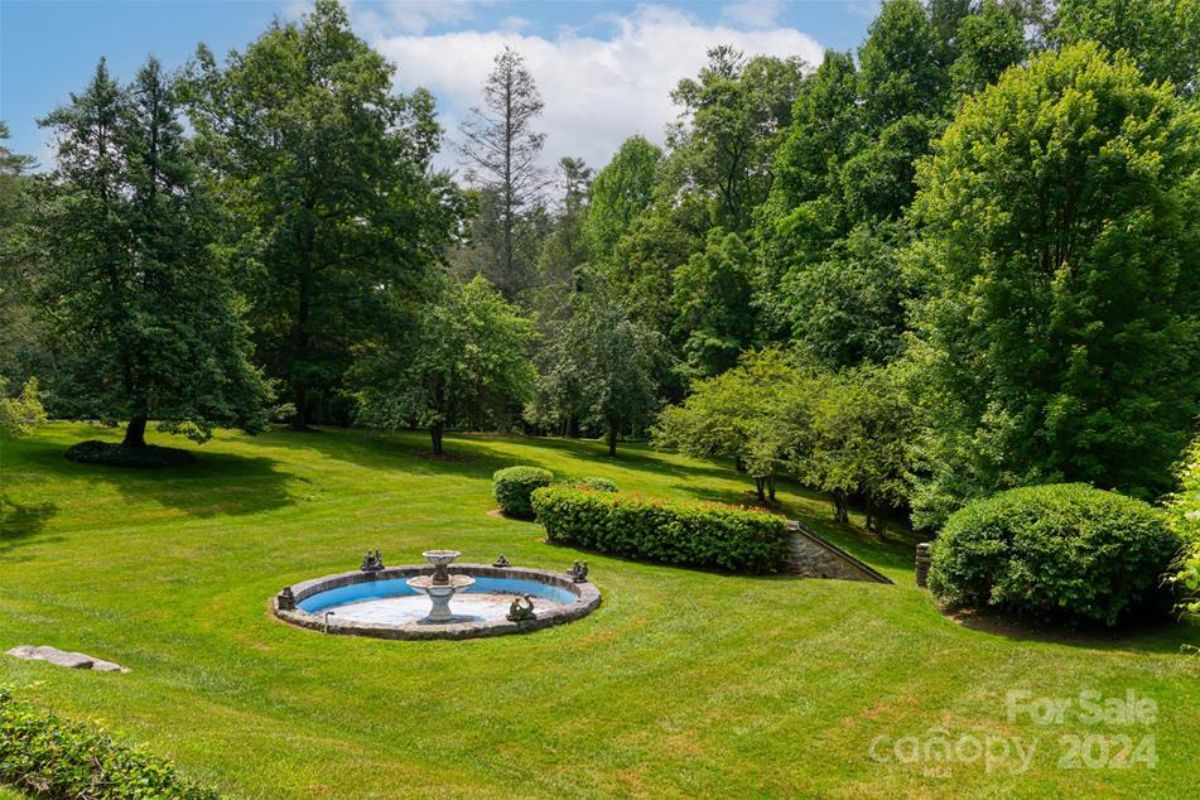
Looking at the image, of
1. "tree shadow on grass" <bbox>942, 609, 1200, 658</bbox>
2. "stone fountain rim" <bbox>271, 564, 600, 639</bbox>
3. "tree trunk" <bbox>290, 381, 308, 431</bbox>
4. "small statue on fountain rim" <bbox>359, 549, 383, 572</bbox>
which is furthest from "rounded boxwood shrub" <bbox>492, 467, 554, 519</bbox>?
"tree trunk" <bbox>290, 381, 308, 431</bbox>

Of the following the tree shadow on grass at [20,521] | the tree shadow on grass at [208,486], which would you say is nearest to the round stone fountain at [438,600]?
the tree shadow on grass at [208,486]

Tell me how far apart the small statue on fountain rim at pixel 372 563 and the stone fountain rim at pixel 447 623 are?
0.15 meters

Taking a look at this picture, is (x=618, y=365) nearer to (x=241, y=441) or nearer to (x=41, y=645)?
(x=241, y=441)

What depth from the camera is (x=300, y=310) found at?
34.3 meters

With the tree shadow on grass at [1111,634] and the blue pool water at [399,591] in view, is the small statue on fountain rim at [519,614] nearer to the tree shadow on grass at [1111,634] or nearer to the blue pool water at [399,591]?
the blue pool water at [399,591]

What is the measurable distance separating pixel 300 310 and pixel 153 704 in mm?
29151

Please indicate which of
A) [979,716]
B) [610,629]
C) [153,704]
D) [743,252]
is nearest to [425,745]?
[153,704]

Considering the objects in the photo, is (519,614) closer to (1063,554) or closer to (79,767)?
(79,767)

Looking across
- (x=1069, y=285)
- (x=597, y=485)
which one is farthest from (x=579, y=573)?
(x=1069, y=285)

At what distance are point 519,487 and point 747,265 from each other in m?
25.3

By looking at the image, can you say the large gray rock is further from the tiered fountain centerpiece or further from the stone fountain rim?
the tiered fountain centerpiece

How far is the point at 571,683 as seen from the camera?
372 inches

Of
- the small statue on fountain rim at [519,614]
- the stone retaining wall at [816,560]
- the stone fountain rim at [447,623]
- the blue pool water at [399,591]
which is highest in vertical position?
the stone retaining wall at [816,560]

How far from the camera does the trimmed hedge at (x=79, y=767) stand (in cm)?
496
